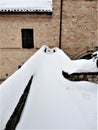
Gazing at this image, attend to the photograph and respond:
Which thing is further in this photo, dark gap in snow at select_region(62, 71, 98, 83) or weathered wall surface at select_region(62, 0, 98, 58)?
weathered wall surface at select_region(62, 0, 98, 58)

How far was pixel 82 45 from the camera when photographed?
10.8 m

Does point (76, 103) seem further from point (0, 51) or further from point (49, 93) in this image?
point (0, 51)

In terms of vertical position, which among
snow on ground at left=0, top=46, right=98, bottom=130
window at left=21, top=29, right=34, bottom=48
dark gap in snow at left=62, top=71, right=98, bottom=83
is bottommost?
window at left=21, top=29, right=34, bottom=48

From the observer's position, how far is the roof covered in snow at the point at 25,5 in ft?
33.9

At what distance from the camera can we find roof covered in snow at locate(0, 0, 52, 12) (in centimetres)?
1032

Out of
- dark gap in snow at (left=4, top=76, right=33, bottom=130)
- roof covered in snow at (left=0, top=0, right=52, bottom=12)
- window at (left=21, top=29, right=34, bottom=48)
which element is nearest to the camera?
dark gap in snow at (left=4, top=76, right=33, bottom=130)

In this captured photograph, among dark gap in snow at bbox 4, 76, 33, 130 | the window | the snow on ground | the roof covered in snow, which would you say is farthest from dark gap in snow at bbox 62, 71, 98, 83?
the window

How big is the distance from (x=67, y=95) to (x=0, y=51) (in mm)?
8496

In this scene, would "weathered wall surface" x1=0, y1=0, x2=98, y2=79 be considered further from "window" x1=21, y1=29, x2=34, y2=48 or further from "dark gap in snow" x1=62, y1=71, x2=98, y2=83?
"dark gap in snow" x1=62, y1=71, x2=98, y2=83

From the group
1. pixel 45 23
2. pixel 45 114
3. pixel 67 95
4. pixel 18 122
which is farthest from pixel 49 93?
pixel 45 23

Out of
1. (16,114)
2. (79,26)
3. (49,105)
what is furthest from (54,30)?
(16,114)

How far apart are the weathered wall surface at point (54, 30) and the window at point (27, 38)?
0.68 ft

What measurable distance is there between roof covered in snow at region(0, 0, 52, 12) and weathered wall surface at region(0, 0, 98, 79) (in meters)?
0.28

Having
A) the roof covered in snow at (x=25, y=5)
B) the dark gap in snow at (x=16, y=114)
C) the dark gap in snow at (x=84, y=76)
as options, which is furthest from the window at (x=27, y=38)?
the dark gap in snow at (x=16, y=114)
